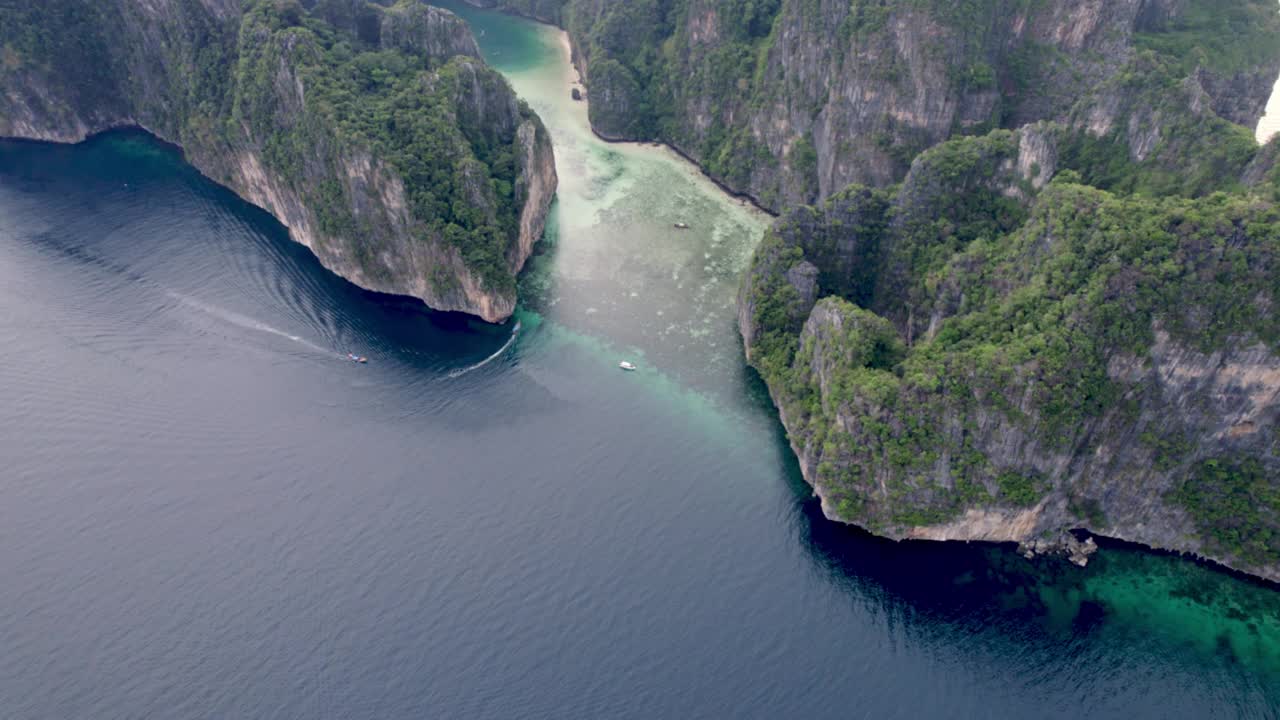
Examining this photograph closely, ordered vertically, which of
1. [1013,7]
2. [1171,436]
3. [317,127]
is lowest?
[1171,436]

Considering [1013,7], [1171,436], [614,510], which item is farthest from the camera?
[1013,7]

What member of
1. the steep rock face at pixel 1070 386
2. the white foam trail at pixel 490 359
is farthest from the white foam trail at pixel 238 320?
the steep rock face at pixel 1070 386

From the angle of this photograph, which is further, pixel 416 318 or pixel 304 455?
pixel 416 318

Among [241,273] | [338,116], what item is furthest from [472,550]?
[338,116]

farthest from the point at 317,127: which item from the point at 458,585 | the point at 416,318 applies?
the point at 458,585

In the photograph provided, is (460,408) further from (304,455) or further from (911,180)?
(911,180)

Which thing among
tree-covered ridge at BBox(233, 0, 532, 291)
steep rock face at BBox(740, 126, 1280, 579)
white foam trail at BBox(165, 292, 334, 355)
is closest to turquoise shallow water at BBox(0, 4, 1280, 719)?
white foam trail at BBox(165, 292, 334, 355)

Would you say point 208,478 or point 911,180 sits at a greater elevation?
point 911,180
